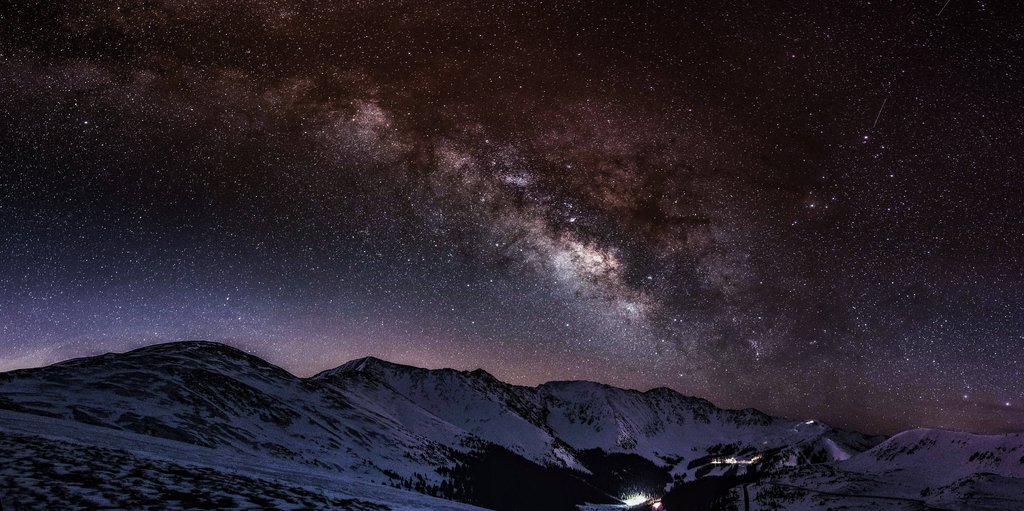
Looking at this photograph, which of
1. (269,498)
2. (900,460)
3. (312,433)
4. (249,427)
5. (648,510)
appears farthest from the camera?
(900,460)

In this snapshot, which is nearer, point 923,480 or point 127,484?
point 127,484

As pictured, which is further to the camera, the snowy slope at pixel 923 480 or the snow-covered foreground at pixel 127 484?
the snowy slope at pixel 923 480

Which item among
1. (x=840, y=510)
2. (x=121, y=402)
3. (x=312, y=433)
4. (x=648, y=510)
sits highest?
(x=121, y=402)

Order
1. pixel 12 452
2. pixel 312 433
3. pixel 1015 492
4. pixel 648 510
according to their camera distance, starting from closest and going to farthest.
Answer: pixel 12 452 → pixel 1015 492 → pixel 312 433 → pixel 648 510

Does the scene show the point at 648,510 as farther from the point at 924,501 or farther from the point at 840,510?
the point at 924,501

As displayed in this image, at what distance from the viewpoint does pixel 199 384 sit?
123m

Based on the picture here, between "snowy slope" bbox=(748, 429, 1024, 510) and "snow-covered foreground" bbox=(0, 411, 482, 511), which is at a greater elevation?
"snow-covered foreground" bbox=(0, 411, 482, 511)

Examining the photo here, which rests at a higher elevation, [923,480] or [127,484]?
[127,484]

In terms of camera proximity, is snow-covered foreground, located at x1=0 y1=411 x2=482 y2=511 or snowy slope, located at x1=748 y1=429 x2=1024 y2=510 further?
snowy slope, located at x1=748 y1=429 x2=1024 y2=510

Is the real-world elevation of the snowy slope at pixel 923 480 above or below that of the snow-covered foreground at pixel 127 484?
below

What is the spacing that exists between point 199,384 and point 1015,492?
20226 centimetres

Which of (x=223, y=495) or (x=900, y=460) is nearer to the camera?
(x=223, y=495)

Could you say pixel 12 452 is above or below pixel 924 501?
above

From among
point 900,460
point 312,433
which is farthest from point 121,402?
point 900,460
